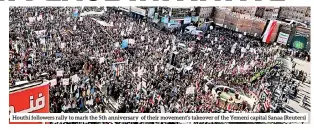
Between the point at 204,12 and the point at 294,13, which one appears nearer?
the point at 294,13

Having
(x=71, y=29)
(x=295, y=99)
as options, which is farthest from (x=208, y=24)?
(x=71, y=29)

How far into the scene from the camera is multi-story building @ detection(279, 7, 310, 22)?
139 inches

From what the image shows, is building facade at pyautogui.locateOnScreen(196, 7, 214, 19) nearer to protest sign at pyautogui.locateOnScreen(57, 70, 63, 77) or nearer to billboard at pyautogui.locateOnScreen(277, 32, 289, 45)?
billboard at pyautogui.locateOnScreen(277, 32, 289, 45)

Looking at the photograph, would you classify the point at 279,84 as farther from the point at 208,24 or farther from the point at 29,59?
the point at 29,59

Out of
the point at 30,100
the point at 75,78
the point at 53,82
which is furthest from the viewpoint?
the point at 75,78

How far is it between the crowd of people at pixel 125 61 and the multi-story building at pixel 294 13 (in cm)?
37

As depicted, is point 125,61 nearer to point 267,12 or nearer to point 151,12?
point 151,12

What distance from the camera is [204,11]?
370 centimetres

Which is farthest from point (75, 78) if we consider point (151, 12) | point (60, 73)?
point (151, 12)

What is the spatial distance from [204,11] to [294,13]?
891mm

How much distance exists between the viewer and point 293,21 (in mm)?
3562

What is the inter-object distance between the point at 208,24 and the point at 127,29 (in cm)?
85
